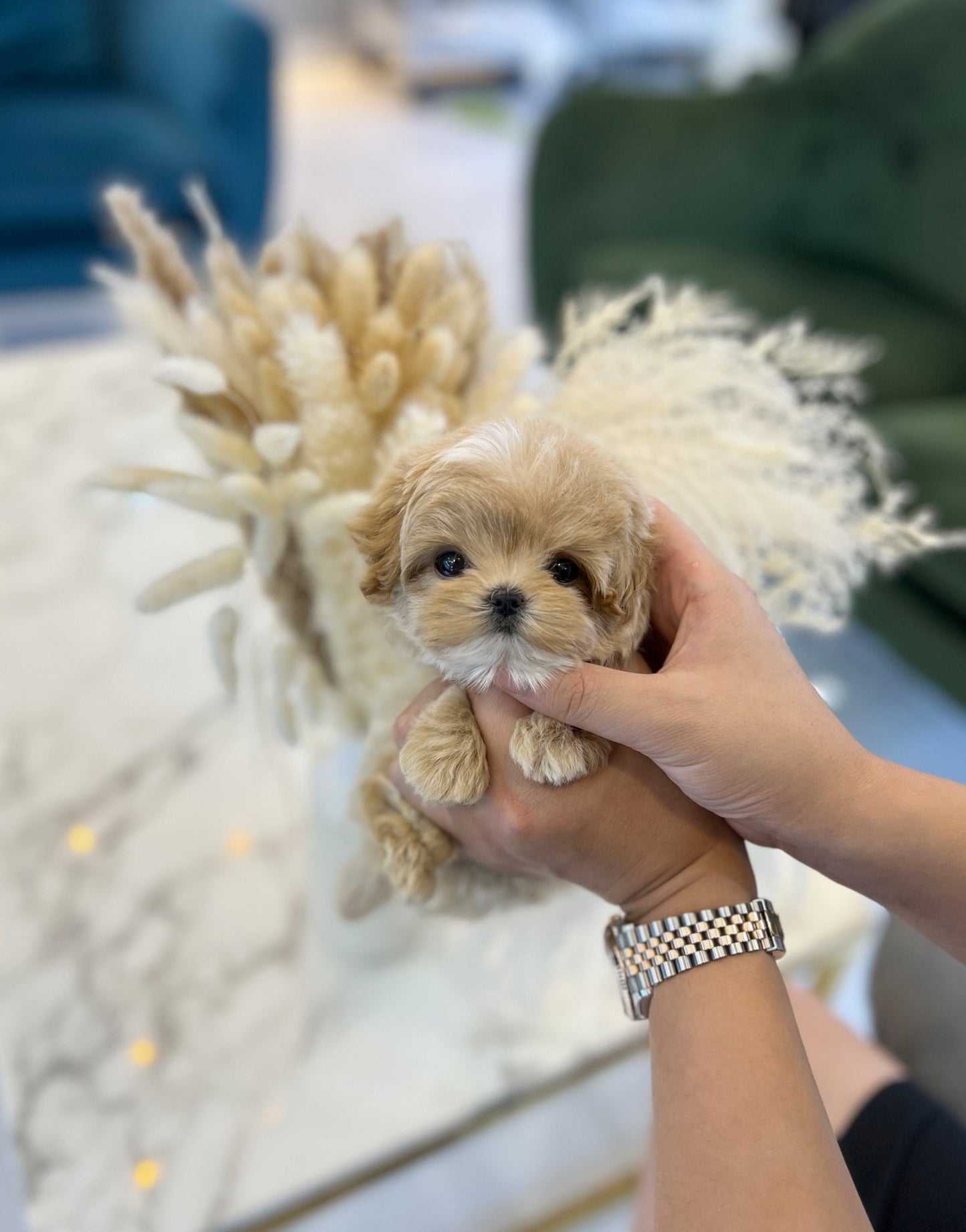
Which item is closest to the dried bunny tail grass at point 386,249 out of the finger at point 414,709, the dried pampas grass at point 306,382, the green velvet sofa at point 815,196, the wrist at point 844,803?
the dried pampas grass at point 306,382

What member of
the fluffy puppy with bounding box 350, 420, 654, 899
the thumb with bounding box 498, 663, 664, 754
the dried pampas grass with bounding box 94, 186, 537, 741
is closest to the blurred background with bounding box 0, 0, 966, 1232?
the dried pampas grass with bounding box 94, 186, 537, 741

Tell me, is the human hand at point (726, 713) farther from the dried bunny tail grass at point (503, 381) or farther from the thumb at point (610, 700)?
the dried bunny tail grass at point (503, 381)

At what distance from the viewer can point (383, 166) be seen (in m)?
4.21

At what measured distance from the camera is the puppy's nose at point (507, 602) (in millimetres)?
497

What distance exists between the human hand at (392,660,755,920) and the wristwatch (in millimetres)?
10

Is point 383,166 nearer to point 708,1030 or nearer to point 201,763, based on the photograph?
point 201,763

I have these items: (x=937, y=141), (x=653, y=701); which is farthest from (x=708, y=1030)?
(x=937, y=141)

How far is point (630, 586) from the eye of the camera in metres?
0.53

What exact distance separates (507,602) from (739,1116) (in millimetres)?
336

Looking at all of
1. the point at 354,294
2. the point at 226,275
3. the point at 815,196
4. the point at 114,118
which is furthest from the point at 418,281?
the point at 114,118

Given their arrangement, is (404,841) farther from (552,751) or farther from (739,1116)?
(739,1116)

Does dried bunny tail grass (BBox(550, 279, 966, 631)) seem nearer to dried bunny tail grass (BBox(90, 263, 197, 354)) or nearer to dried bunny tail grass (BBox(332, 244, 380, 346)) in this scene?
dried bunny tail grass (BBox(332, 244, 380, 346))

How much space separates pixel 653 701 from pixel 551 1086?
1.89 feet

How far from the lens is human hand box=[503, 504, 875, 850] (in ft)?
1.68
